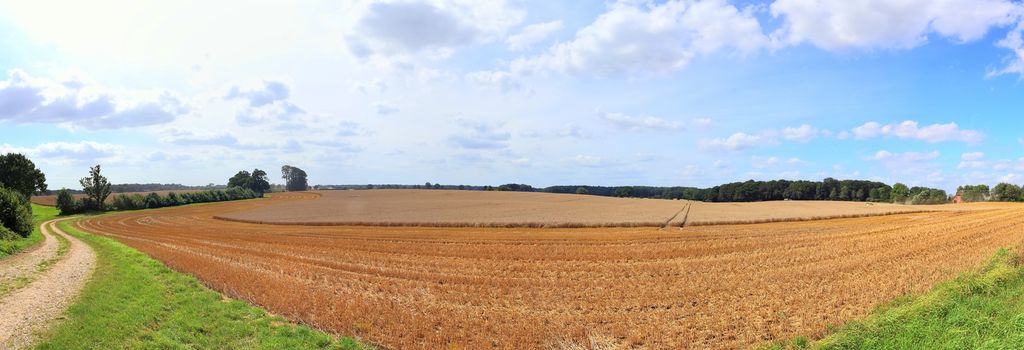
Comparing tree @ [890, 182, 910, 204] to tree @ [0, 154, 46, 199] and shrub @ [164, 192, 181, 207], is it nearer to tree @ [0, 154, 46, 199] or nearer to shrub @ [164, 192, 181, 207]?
shrub @ [164, 192, 181, 207]

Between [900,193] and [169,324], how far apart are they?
130587 mm

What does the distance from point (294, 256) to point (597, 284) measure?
55.9 ft

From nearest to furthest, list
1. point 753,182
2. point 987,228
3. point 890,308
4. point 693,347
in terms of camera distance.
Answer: point 693,347 < point 890,308 < point 987,228 < point 753,182

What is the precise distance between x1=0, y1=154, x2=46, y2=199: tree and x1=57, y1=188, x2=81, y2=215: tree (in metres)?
4.34

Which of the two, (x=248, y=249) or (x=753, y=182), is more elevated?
(x=753, y=182)

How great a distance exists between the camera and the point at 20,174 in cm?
9200

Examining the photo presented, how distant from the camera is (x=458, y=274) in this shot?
20484mm

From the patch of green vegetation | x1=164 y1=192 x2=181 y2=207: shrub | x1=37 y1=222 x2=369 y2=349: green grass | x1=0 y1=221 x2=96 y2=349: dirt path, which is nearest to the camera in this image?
x1=37 y1=222 x2=369 y2=349: green grass

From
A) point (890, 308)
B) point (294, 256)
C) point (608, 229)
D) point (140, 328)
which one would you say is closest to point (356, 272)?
point (294, 256)

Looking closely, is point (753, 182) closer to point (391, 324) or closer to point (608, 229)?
point (608, 229)

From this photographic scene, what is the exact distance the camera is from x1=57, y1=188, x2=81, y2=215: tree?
94.3 metres

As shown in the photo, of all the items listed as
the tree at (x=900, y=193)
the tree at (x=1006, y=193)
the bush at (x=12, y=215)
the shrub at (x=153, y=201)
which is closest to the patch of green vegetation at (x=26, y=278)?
the bush at (x=12, y=215)

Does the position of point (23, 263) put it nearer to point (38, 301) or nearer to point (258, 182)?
point (38, 301)

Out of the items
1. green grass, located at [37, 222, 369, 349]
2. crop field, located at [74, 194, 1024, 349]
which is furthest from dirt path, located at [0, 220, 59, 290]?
green grass, located at [37, 222, 369, 349]
